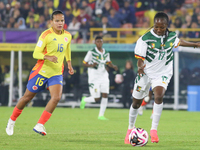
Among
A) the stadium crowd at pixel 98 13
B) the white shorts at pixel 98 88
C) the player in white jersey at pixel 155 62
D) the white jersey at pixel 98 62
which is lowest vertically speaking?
the white shorts at pixel 98 88

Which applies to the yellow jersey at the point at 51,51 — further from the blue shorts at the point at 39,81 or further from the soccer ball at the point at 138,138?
the soccer ball at the point at 138,138

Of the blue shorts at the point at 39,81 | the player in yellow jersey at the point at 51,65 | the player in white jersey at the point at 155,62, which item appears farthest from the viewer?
the blue shorts at the point at 39,81

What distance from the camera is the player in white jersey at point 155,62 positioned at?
276 inches

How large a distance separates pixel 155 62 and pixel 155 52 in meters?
0.18

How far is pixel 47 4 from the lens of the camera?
2333cm

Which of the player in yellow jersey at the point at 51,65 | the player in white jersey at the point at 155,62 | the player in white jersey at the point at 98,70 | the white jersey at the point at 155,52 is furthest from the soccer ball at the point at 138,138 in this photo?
the player in white jersey at the point at 98,70

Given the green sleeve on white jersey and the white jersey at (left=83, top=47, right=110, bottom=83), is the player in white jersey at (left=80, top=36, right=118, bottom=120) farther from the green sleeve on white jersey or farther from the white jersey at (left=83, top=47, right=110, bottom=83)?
the green sleeve on white jersey

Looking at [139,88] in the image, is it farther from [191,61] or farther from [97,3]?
[97,3]

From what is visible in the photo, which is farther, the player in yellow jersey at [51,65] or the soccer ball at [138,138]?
the player in yellow jersey at [51,65]

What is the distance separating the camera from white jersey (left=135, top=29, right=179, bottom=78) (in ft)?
23.2

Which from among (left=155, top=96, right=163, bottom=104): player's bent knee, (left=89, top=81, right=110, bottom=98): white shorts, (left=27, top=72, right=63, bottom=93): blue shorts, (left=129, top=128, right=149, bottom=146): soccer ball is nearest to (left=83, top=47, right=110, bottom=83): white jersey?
(left=89, top=81, right=110, bottom=98): white shorts

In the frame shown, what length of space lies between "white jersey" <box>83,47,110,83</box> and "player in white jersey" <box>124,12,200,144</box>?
255 inches

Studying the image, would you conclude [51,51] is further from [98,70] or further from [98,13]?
[98,13]

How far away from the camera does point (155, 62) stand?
721cm
